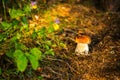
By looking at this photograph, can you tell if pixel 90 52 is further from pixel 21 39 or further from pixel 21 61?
pixel 21 61

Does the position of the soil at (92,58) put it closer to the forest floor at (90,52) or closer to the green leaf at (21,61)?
the forest floor at (90,52)

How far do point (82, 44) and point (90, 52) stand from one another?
0.13 metres

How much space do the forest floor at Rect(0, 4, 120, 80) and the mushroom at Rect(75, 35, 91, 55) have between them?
5cm

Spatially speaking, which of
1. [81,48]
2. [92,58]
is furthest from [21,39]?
[92,58]

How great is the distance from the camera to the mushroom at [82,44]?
2.66m

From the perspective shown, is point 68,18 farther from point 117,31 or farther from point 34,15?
point 117,31

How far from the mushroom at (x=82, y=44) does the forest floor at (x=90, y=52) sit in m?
0.05

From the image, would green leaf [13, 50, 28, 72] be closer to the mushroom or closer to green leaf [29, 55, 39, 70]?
green leaf [29, 55, 39, 70]

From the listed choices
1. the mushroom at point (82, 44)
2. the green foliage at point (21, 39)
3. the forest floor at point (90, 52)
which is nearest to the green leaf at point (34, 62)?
the green foliage at point (21, 39)

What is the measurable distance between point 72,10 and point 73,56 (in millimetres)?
1070

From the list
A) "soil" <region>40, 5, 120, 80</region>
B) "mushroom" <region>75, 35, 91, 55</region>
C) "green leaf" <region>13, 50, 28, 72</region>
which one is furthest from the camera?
"mushroom" <region>75, 35, 91, 55</region>

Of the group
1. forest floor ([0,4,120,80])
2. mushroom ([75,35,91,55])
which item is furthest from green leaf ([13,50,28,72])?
mushroom ([75,35,91,55])

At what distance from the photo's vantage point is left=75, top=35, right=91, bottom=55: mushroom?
266 cm

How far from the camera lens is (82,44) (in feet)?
8.74
